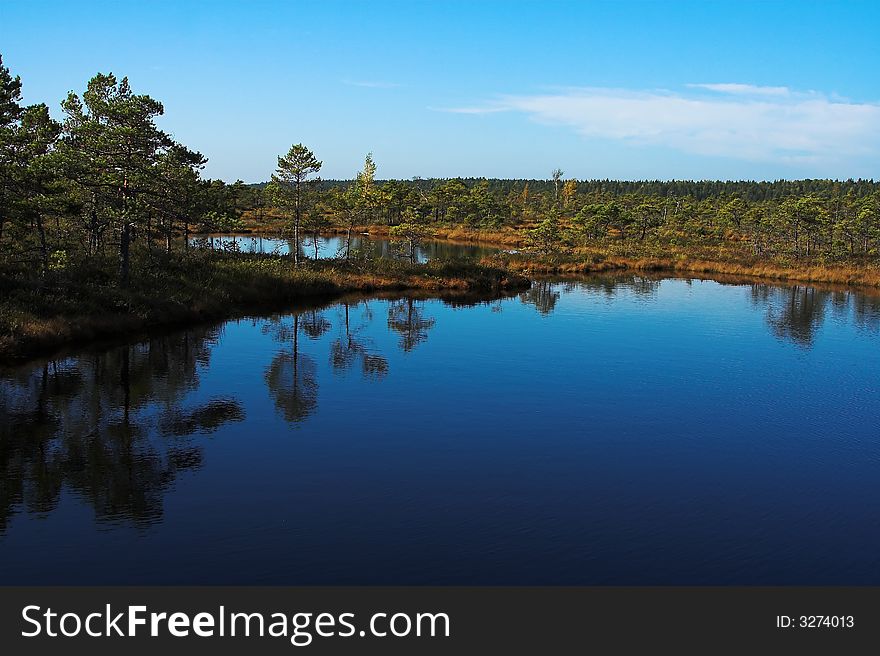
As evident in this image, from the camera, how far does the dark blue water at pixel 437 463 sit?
13070 mm

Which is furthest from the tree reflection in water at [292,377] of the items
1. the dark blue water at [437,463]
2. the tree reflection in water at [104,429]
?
the tree reflection in water at [104,429]

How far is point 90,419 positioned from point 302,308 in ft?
79.7

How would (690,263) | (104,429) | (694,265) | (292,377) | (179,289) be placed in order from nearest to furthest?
(104,429)
(292,377)
(179,289)
(694,265)
(690,263)

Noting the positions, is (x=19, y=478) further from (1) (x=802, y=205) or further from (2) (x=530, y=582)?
(1) (x=802, y=205)

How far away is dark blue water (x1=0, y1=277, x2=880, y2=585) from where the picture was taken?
42.9 feet

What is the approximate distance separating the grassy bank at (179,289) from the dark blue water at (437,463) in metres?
2.32

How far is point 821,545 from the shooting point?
1445 centimetres

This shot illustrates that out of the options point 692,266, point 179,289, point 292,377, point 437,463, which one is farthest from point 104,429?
point 692,266

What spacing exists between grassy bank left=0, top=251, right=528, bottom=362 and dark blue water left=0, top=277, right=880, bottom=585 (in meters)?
2.32

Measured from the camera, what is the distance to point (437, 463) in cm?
1806

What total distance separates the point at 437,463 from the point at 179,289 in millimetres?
25358

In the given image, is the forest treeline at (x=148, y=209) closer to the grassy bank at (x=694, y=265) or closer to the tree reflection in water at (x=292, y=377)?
the grassy bank at (x=694, y=265)

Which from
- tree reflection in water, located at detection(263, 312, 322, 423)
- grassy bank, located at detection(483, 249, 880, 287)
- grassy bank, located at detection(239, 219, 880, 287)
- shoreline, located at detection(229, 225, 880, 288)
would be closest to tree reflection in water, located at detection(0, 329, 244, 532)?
tree reflection in water, located at detection(263, 312, 322, 423)

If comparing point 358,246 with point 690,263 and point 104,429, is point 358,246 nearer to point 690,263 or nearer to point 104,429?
point 690,263
